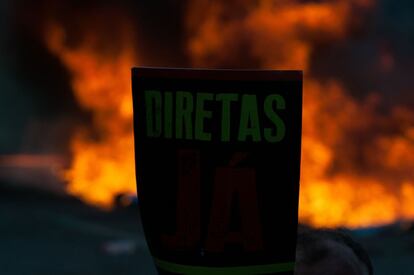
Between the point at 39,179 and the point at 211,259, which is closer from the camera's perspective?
the point at 211,259

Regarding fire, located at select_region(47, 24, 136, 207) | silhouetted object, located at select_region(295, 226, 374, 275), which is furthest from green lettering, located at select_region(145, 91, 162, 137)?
→ fire, located at select_region(47, 24, 136, 207)

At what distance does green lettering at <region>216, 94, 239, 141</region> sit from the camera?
5.59 ft

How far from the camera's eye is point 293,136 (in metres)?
1.73

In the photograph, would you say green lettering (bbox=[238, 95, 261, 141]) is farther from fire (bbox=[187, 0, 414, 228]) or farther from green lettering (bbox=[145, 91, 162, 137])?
fire (bbox=[187, 0, 414, 228])

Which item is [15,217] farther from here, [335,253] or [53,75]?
[335,253]

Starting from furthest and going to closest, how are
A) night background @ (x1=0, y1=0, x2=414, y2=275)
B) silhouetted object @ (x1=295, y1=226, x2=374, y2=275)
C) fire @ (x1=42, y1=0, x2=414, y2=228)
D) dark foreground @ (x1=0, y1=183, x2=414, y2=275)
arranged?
fire @ (x1=42, y1=0, x2=414, y2=228) < night background @ (x1=0, y1=0, x2=414, y2=275) < dark foreground @ (x1=0, y1=183, x2=414, y2=275) < silhouetted object @ (x1=295, y1=226, x2=374, y2=275)

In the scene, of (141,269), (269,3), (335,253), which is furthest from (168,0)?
(335,253)

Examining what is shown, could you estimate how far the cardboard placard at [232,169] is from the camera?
170 cm

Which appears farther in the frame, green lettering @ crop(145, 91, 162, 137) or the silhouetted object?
the silhouetted object

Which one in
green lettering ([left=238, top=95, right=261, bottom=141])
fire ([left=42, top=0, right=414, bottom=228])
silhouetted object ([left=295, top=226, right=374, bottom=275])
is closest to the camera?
green lettering ([left=238, top=95, right=261, bottom=141])

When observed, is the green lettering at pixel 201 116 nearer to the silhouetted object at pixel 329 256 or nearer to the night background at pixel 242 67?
the silhouetted object at pixel 329 256

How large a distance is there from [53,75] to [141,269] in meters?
7.41

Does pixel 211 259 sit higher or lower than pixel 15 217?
higher

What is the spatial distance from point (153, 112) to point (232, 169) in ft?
0.74
